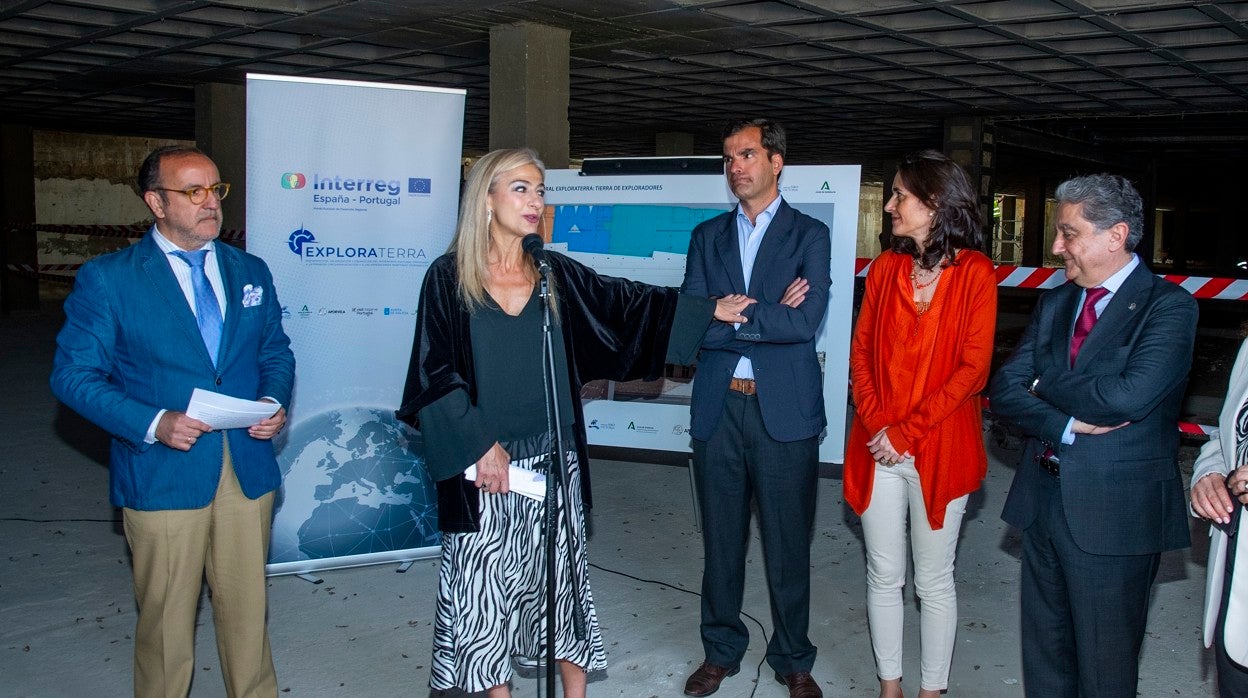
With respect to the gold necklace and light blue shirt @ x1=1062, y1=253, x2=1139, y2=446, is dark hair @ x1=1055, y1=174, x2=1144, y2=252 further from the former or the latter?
the gold necklace

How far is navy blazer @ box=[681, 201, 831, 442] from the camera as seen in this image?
310cm

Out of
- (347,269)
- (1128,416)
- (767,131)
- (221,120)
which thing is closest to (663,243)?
(347,269)

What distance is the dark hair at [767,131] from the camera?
3221mm

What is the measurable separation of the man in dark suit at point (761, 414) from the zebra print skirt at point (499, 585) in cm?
70

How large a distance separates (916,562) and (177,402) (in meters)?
2.13

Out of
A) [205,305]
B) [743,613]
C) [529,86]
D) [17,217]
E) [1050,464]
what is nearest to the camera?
[1050,464]

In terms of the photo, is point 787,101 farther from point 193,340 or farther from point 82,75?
point 193,340

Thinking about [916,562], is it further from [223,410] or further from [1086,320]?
[223,410]

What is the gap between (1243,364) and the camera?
7.40ft

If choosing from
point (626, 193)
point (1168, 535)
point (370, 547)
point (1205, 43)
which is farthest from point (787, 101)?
point (1168, 535)

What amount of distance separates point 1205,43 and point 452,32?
570 centimetres

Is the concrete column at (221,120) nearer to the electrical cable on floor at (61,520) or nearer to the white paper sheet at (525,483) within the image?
the electrical cable on floor at (61,520)

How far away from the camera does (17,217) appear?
15883 millimetres

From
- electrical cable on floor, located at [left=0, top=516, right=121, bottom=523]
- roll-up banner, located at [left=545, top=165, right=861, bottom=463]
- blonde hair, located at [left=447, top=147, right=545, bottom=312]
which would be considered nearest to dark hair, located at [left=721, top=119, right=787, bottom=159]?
blonde hair, located at [left=447, top=147, right=545, bottom=312]
